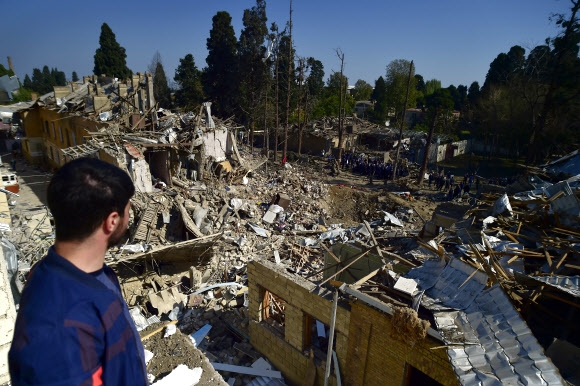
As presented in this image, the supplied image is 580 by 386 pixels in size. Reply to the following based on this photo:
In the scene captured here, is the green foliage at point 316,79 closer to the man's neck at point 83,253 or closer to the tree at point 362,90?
the tree at point 362,90

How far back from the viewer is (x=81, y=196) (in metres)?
1.64

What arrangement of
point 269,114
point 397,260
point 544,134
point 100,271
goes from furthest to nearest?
point 269,114 < point 544,134 < point 397,260 < point 100,271

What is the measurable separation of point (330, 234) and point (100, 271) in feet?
46.1

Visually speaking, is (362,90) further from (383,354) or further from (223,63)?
(383,354)

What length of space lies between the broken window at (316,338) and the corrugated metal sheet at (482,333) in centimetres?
296

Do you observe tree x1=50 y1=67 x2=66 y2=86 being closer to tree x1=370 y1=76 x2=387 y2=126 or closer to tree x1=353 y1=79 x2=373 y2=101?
tree x1=353 y1=79 x2=373 y2=101

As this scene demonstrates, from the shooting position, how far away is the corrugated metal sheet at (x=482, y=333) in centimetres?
398

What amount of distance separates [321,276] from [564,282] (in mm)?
6361

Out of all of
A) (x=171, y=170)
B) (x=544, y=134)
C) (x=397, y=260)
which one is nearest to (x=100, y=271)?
(x=397, y=260)

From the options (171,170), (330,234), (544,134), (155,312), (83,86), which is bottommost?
(155,312)

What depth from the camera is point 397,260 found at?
7.43 m

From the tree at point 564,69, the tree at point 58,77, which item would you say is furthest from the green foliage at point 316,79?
the tree at point 58,77

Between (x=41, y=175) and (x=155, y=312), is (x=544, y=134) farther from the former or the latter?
(x=41, y=175)

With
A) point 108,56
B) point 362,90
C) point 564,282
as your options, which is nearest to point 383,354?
point 564,282
